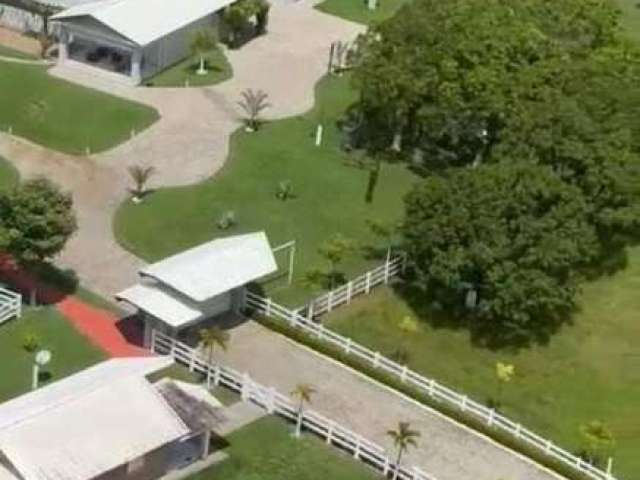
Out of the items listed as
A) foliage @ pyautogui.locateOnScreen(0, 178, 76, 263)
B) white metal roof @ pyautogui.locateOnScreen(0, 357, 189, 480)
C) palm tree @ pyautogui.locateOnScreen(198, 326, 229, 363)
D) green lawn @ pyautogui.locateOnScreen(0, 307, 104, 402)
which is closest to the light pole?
green lawn @ pyautogui.locateOnScreen(0, 307, 104, 402)

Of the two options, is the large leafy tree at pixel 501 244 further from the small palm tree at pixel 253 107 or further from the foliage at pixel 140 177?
the small palm tree at pixel 253 107

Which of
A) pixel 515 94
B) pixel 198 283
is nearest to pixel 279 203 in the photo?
pixel 515 94

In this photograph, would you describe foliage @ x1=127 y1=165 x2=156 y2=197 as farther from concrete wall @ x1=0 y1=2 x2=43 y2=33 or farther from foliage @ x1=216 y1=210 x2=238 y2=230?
concrete wall @ x1=0 y1=2 x2=43 y2=33

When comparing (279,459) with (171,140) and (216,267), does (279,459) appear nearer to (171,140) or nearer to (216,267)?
(216,267)

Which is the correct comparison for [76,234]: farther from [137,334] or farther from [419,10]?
[419,10]

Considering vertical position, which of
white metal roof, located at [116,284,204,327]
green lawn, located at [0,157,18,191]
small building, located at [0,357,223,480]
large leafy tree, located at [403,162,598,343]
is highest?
large leafy tree, located at [403,162,598,343]
